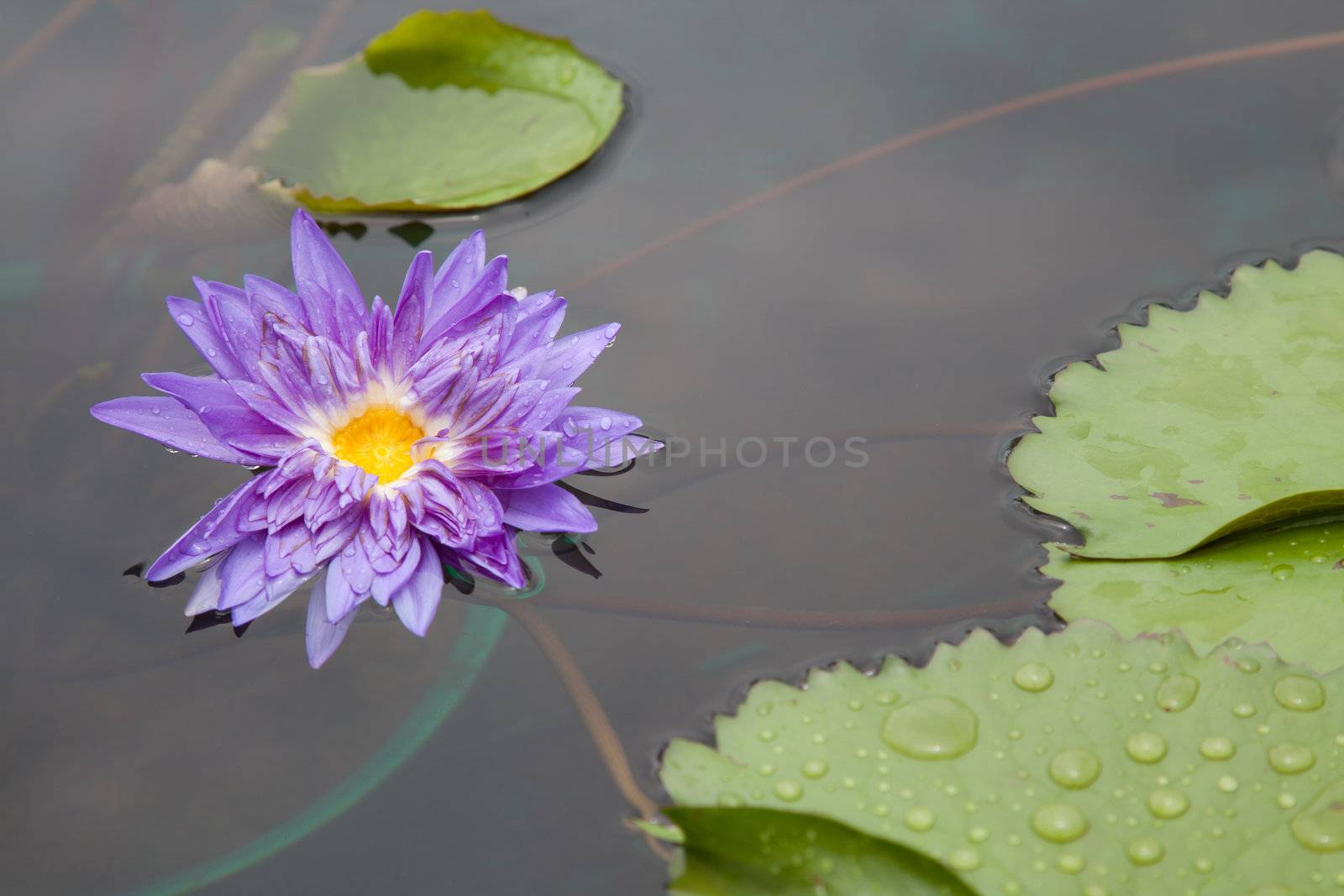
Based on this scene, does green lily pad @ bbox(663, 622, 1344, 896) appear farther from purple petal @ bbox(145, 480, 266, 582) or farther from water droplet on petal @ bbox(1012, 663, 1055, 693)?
purple petal @ bbox(145, 480, 266, 582)

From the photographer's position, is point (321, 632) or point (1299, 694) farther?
point (321, 632)

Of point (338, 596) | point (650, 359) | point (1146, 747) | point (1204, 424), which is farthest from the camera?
point (650, 359)

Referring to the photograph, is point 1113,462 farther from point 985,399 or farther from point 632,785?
point 632,785

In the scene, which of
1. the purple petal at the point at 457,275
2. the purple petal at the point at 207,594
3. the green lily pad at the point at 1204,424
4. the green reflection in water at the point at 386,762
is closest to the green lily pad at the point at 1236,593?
the green lily pad at the point at 1204,424

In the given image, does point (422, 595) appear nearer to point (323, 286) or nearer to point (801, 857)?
point (323, 286)

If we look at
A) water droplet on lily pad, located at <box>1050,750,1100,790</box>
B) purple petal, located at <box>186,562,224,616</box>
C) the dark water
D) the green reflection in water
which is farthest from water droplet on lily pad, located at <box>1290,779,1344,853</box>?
purple petal, located at <box>186,562,224,616</box>

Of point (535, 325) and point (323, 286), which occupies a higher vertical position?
point (323, 286)

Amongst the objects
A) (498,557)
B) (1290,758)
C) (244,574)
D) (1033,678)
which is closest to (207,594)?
(244,574)
